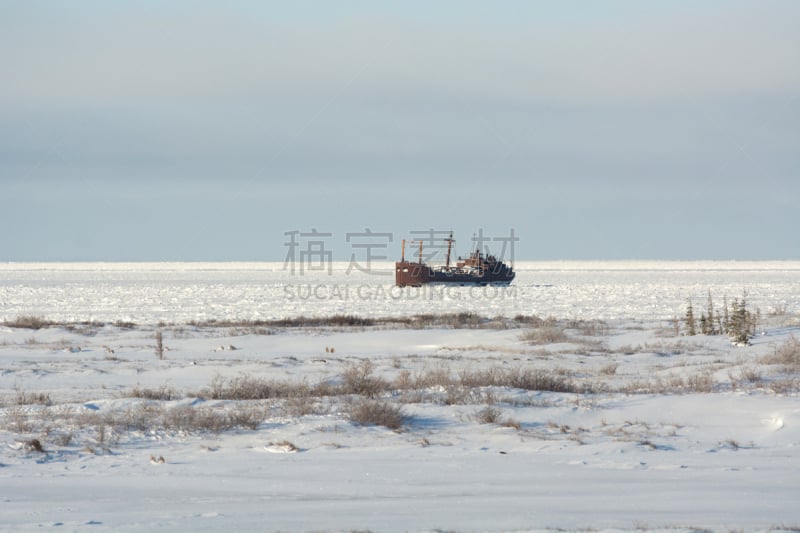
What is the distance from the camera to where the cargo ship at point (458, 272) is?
229ft

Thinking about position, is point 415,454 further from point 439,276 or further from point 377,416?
point 439,276

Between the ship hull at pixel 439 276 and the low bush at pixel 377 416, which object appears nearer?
the low bush at pixel 377 416

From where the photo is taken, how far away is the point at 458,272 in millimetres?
72500

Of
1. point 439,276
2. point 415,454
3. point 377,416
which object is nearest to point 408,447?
point 415,454

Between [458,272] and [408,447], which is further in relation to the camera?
[458,272]

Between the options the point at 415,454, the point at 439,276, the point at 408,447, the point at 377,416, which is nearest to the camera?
the point at 415,454

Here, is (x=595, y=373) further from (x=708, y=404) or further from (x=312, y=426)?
(x=312, y=426)

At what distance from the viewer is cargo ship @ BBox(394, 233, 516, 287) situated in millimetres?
69938

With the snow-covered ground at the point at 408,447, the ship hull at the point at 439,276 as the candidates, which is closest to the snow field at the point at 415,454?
the snow-covered ground at the point at 408,447

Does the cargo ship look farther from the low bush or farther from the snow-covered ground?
the low bush

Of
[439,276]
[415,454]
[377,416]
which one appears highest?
[439,276]

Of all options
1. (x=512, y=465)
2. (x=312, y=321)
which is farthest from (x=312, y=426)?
(x=312, y=321)

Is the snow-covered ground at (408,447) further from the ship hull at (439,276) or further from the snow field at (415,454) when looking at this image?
the ship hull at (439,276)

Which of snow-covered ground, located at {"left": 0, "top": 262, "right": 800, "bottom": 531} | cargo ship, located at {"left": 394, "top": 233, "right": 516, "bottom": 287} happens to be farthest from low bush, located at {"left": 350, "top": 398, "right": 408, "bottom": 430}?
cargo ship, located at {"left": 394, "top": 233, "right": 516, "bottom": 287}
